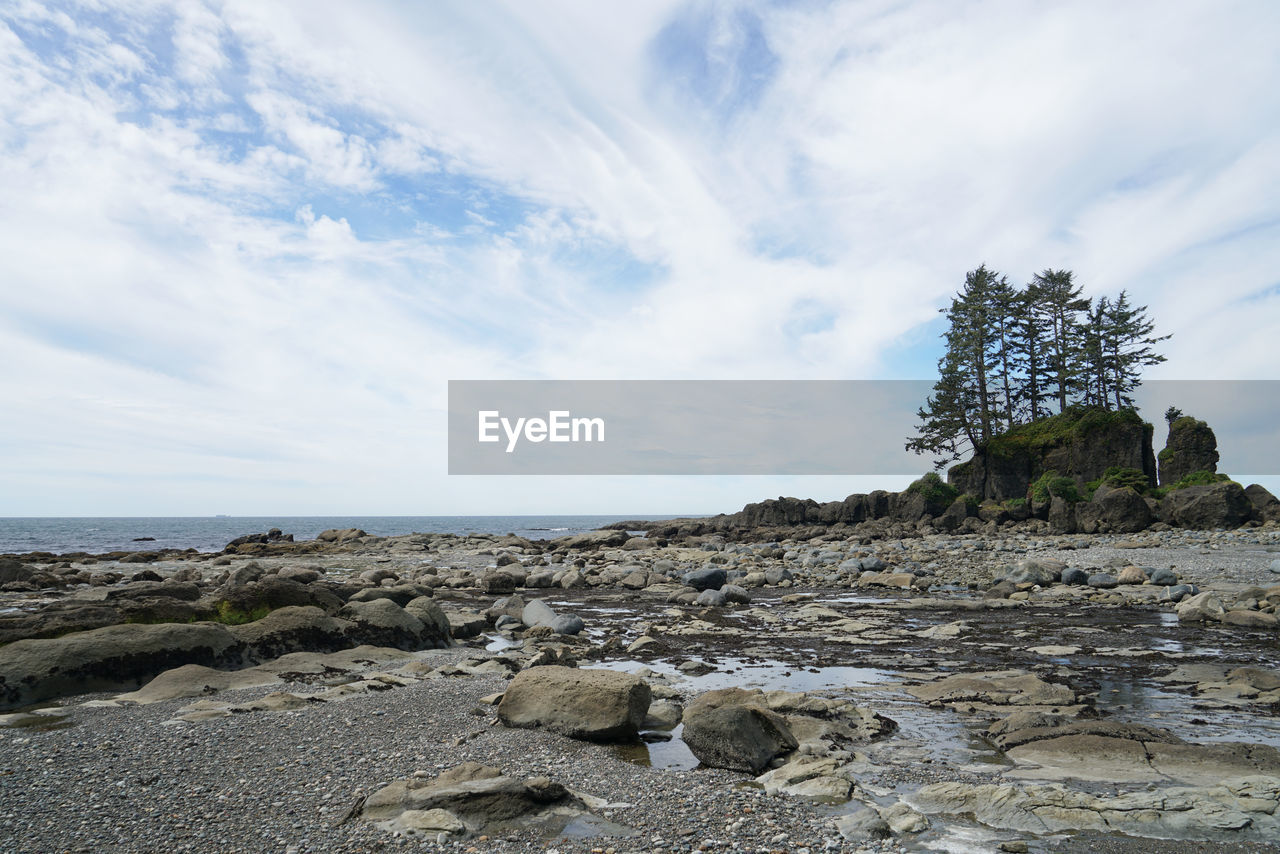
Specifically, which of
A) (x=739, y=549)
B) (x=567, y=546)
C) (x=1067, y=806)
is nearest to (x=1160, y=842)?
(x=1067, y=806)

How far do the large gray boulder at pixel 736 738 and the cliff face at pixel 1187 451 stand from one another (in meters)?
51.8

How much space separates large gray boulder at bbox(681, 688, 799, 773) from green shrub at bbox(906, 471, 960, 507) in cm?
4798

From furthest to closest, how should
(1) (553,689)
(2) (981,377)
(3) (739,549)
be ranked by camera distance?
(2) (981,377) < (3) (739,549) < (1) (553,689)

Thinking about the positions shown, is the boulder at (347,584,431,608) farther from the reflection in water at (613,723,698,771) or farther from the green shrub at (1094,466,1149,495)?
the green shrub at (1094,466,1149,495)

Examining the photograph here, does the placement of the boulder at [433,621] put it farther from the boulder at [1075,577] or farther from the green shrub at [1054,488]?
the green shrub at [1054,488]

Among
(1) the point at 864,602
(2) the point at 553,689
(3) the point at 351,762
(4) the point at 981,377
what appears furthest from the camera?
(4) the point at 981,377

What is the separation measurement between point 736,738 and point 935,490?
49296mm

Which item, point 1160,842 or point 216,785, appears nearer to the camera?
point 1160,842

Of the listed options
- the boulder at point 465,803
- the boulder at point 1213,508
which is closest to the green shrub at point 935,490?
the boulder at point 1213,508

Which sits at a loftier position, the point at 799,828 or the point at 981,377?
the point at 981,377

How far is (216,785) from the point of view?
5914 mm

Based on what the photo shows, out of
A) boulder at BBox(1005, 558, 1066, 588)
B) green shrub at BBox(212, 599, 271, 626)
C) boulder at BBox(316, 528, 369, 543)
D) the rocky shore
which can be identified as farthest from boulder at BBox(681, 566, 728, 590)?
boulder at BBox(316, 528, 369, 543)

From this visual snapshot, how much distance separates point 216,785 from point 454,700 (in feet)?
11.8

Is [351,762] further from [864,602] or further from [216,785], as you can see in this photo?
[864,602]
